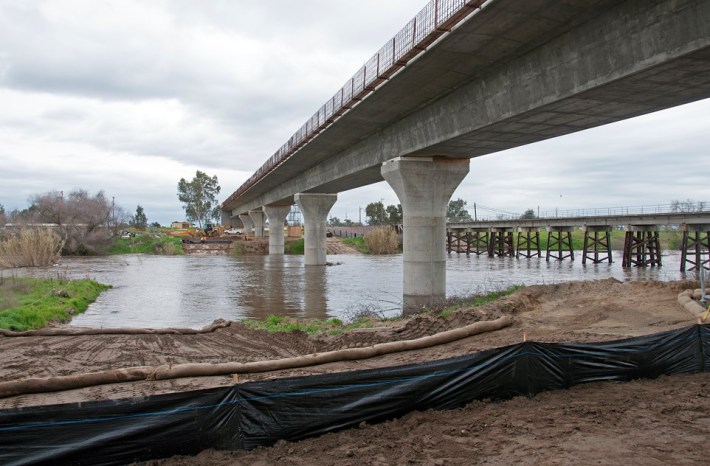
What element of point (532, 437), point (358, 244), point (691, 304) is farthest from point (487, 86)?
point (358, 244)

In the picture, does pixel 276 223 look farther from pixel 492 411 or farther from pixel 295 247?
pixel 492 411

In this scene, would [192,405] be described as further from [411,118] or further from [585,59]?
[411,118]

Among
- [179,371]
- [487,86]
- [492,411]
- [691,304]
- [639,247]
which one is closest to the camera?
[492,411]

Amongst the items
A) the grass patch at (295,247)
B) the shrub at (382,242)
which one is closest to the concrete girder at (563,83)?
the shrub at (382,242)

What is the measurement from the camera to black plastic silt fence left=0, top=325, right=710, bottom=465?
4.89 metres

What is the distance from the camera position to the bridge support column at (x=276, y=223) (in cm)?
6344

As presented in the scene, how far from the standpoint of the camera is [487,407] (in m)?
6.79

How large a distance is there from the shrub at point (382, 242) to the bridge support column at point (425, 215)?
44.8 meters

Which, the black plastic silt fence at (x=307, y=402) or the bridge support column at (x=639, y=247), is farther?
the bridge support column at (x=639, y=247)

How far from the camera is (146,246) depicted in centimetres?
7356

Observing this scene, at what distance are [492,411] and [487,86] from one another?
36.5ft

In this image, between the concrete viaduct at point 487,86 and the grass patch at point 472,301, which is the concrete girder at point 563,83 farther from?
the grass patch at point 472,301

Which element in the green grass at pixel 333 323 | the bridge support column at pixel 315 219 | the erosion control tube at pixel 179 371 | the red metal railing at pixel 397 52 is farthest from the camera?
the bridge support column at pixel 315 219

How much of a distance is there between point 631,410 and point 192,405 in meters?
5.41
